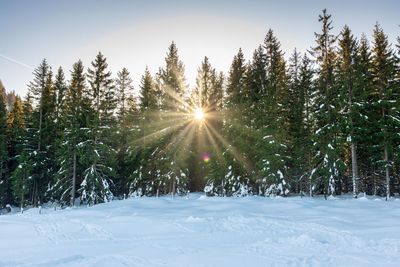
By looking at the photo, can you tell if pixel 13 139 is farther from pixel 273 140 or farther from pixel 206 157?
pixel 273 140

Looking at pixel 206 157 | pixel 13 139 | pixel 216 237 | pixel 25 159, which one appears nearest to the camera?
pixel 216 237

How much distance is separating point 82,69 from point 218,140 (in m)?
18.1

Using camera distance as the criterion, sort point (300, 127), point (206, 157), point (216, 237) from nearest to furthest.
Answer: point (216, 237) → point (300, 127) → point (206, 157)

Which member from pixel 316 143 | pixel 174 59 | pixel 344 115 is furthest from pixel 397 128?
pixel 174 59

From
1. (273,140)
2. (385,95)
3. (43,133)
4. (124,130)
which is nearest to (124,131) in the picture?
(124,130)

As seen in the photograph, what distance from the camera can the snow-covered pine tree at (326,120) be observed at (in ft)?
93.6

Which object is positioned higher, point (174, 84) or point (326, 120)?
point (174, 84)

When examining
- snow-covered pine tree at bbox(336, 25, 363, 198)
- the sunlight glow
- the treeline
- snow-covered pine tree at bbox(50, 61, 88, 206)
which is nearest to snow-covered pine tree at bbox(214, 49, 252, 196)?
the treeline

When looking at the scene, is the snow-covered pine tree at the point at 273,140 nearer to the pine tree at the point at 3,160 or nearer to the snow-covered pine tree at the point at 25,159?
the snow-covered pine tree at the point at 25,159

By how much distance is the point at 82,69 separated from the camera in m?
40.0

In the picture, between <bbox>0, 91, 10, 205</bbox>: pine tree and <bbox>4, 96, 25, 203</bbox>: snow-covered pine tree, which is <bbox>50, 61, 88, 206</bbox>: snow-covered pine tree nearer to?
<bbox>0, 91, 10, 205</bbox>: pine tree

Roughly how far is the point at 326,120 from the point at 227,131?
9631mm

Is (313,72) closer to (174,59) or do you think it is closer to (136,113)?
(174,59)

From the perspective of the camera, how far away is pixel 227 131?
34.7 metres
